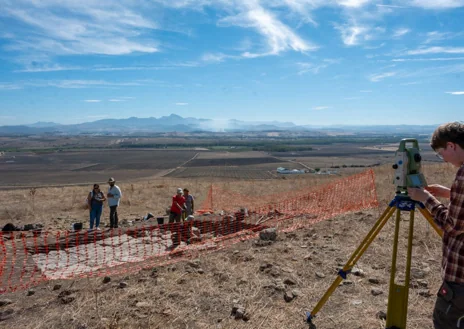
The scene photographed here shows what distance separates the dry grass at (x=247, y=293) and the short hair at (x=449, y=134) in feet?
Answer: 8.61

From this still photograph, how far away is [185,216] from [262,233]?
12.6 feet

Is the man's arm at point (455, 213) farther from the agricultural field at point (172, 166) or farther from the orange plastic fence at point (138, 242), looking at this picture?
the agricultural field at point (172, 166)

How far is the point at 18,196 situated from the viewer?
25.2 metres

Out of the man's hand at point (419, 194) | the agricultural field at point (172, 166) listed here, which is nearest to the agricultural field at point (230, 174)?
the agricultural field at point (172, 166)

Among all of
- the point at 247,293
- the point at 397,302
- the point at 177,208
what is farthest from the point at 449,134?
the point at 177,208

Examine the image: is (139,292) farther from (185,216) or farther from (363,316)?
(185,216)

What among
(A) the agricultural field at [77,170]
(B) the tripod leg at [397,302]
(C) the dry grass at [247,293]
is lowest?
(A) the agricultural field at [77,170]

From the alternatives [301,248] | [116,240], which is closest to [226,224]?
[116,240]

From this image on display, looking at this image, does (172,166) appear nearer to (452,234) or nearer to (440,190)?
(440,190)

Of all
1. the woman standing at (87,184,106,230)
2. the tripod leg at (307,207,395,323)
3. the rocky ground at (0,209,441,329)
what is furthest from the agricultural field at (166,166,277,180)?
the tripod leg at (307,207,395,323)

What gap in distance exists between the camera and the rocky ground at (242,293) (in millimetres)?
4422

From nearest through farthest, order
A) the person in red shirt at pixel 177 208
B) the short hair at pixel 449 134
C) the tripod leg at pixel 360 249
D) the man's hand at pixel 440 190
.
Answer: the short hair at pixel 449 134 < the man's hand at pixel 440 190 < the tripod leg at pixel 360 249 < the person in red shirt at pixel 177 208

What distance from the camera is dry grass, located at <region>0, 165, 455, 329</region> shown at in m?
4.41

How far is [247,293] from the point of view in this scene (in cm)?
517
